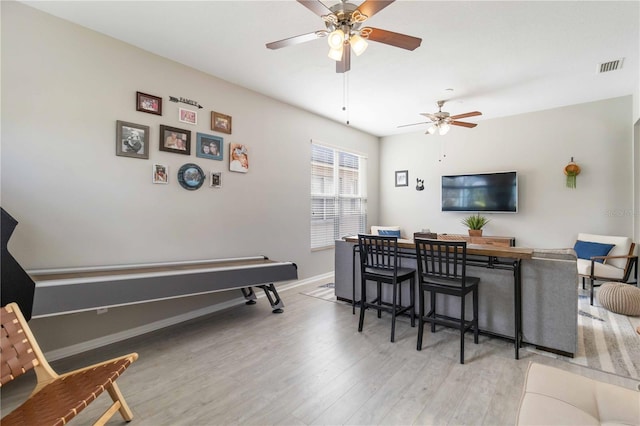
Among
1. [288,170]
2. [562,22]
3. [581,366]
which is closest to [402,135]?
[288,170]

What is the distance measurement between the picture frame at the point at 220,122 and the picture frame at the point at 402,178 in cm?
407

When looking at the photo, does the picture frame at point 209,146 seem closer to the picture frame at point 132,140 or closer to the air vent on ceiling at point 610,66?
the picture frame at point 132,140

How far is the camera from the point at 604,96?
4379 mm

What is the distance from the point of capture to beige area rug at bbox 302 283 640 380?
2373 mm

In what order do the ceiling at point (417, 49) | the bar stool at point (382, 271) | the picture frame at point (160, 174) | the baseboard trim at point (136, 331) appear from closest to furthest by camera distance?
the ceiling at point (417, 49) < the baseboard trim at point (136, 331) < the bar stool at point (382, 271) < the picture frame at point (160, 174)

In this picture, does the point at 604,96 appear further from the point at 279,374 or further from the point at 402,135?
the point at 279,374

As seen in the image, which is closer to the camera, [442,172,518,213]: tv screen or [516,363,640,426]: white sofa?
[516,363,640,426]: white sofa

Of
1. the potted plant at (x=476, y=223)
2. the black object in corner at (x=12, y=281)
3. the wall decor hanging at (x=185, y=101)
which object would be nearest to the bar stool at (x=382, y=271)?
the potted plant at (x=476, y=223)

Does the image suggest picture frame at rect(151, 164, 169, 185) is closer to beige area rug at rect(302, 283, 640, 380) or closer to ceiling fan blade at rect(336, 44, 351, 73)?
ceiling fan blade at rect(336, 44, 351, 73)

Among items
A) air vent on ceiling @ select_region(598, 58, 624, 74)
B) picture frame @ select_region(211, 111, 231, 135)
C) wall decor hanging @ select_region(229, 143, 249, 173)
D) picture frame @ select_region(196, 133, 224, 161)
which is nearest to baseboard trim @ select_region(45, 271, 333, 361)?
wall decor hanging @ select_region(229, 143, 249, 173)

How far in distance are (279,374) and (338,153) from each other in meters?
4.27

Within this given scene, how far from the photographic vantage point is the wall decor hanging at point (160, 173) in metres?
3.13

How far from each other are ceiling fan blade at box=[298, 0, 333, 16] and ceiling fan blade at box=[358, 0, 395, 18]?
0.23 metres

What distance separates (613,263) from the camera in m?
4.03
